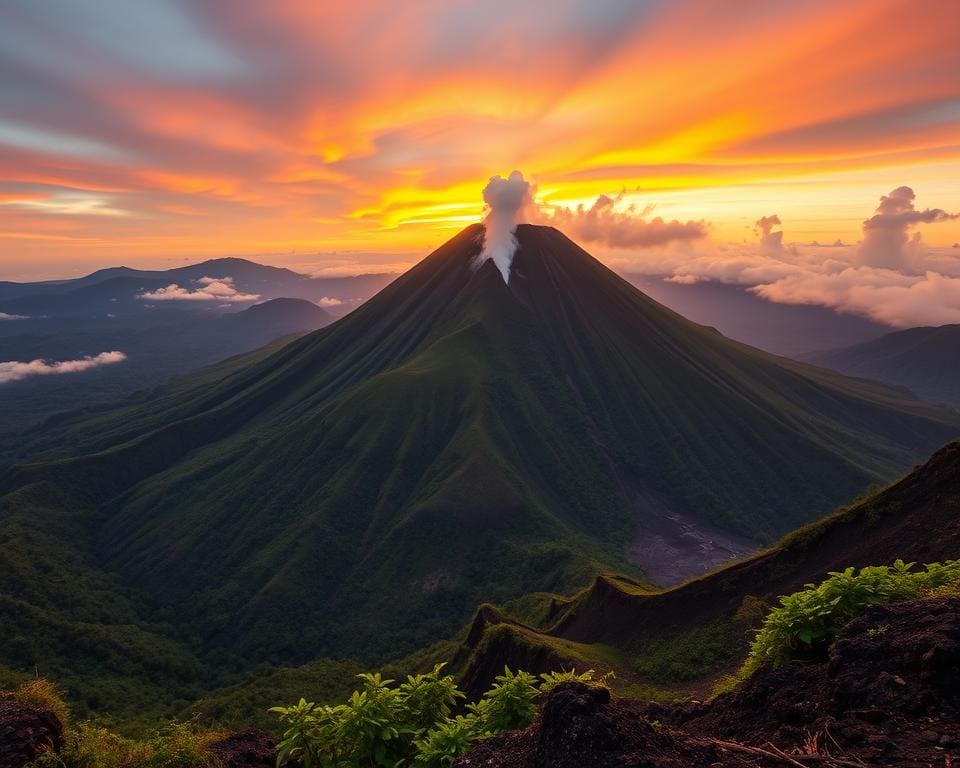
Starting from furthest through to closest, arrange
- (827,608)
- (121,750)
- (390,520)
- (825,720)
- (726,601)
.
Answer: (390,520), (726,601), (121,750), (827,608), (825,720)

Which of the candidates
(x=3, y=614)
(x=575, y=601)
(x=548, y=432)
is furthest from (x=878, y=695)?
(x=548, y=432)

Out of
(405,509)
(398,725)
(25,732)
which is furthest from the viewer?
(405,509)

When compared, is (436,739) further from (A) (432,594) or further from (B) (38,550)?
(B) (38,550)

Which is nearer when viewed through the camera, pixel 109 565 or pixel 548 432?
pixel 109 565

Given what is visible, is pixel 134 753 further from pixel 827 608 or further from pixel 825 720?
pixel 827 608

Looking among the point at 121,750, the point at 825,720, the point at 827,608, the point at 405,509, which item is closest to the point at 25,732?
the point at 121,750

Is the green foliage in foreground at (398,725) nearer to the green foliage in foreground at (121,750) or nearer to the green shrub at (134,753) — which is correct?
the green shrub at (134,753)
